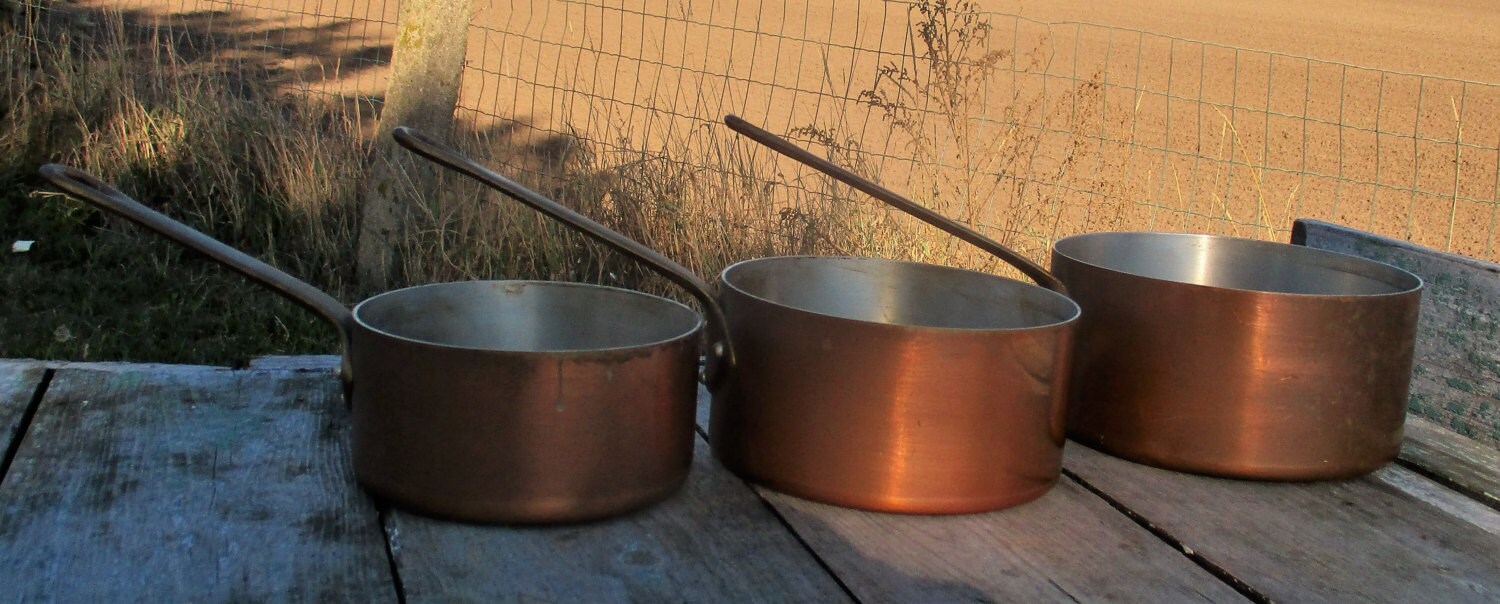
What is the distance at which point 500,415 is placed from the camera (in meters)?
0.83

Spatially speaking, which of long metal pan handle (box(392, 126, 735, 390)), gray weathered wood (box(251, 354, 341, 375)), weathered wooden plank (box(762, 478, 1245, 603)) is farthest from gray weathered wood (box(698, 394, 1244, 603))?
gray weathered wood (box(251, 354, 341, 375))

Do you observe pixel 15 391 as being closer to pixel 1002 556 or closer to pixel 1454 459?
pixel 1002 556

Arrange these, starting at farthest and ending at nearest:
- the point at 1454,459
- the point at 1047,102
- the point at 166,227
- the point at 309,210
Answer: the point at 1047,102
the point at 309,210
the point at 1454,459
the point at 166,227

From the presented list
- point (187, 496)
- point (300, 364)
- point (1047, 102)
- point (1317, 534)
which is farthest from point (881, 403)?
point (1047, 102)

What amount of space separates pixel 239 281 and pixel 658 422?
2.64 m

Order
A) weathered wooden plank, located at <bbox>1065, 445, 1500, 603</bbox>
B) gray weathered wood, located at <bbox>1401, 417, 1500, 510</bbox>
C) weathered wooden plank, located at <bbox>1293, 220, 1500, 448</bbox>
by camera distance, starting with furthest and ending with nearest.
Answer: weathered wooden plank, located at <bbox>1293, 220, 1500, 448</bbox>
gray weathered wood, located at <bbox>1401, 417, 1500, 510</bbox>
weathered wooden plank, located at <bbox>1065, 445, 1500, 603</bbox>

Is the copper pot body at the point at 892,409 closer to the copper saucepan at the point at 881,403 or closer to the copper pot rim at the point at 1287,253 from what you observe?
the copper saucepan at the point at 881,403

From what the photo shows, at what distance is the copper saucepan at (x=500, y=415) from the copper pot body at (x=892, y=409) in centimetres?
6

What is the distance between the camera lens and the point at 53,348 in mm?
2785

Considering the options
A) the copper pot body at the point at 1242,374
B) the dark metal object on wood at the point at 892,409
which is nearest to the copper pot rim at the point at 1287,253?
the copper pot body at the point at 1242,374

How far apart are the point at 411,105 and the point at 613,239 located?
207cm

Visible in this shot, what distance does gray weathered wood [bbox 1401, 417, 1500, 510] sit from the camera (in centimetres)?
109

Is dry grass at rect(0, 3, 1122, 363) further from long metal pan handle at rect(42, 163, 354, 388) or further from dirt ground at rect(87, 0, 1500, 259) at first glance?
long metal pan handle at rect(42, 163, 354, 388)

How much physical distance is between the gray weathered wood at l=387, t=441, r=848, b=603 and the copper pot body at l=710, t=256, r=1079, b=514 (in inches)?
2.4
